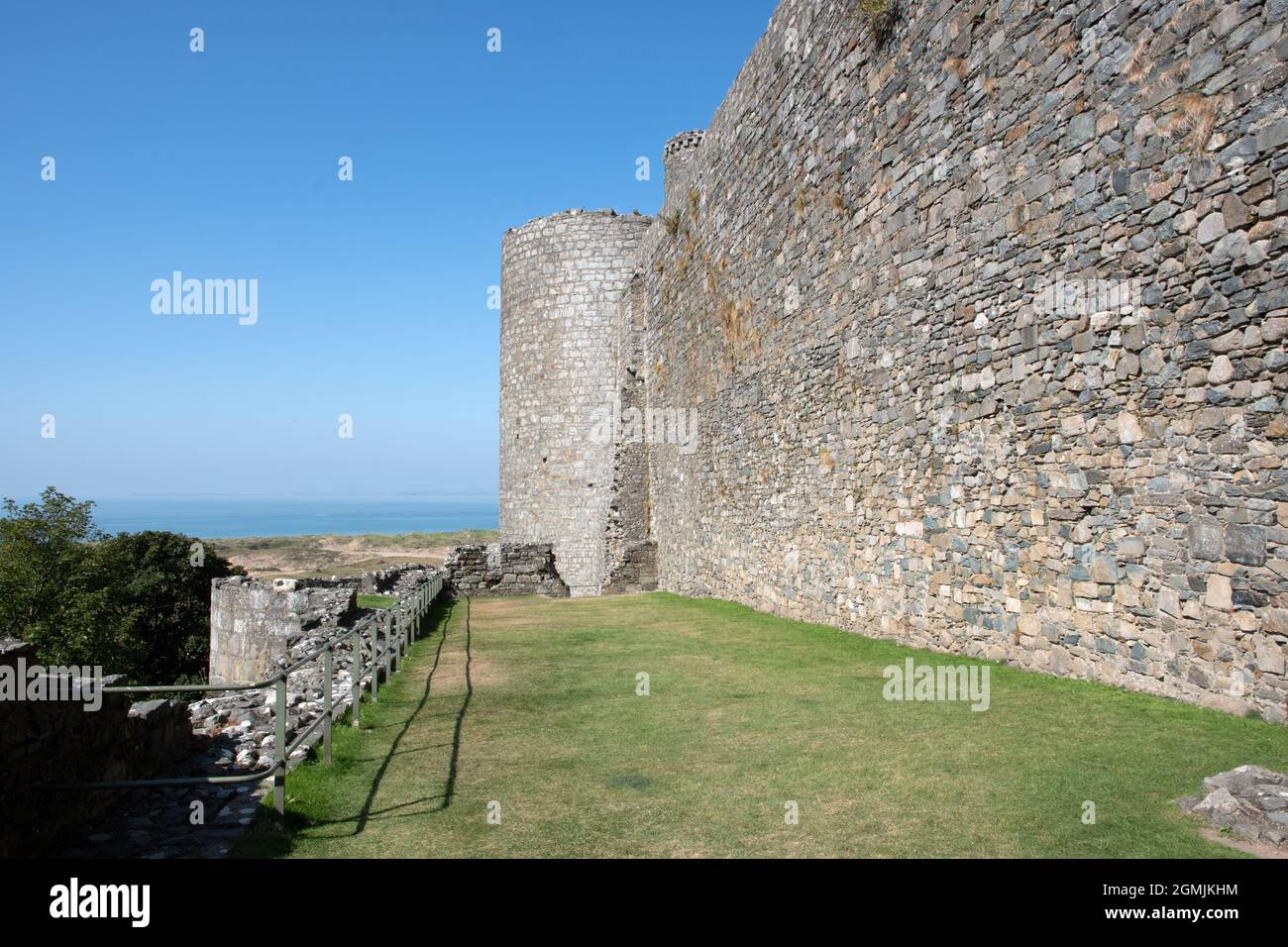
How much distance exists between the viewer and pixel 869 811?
4.86 meters

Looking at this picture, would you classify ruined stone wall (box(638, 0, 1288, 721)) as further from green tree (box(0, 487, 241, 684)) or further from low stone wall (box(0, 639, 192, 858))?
green tree (box(0, 487, 241, 684))

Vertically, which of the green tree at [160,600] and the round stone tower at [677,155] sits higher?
the round stone tower at [677,155]

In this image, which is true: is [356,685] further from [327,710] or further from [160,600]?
[160,600]

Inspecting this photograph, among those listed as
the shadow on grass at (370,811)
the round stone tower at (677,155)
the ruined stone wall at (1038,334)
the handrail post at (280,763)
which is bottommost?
the shadow on grass at (370,811)

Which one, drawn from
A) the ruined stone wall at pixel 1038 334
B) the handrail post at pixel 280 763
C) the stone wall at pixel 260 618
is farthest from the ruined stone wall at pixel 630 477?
the handrail post at pixel 280 763

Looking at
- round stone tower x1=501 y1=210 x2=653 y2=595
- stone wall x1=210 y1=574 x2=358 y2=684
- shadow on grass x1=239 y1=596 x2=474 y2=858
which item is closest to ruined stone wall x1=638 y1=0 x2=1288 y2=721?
shadow on grass x1=239 y1=596 x2=474 y2=858

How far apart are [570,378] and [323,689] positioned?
1843cm

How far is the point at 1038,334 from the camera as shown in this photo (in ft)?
24.8

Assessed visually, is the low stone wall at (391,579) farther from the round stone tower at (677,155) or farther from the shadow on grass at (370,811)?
the shadow on grass at (370,811)

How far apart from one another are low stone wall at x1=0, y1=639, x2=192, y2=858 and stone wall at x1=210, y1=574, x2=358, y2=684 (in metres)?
7.63

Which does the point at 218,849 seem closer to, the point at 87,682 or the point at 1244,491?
the point at 87,682

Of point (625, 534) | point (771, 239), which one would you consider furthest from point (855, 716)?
point (625, 534)

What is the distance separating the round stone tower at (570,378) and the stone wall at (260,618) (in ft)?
27.2

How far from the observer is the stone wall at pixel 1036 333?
5648mm
